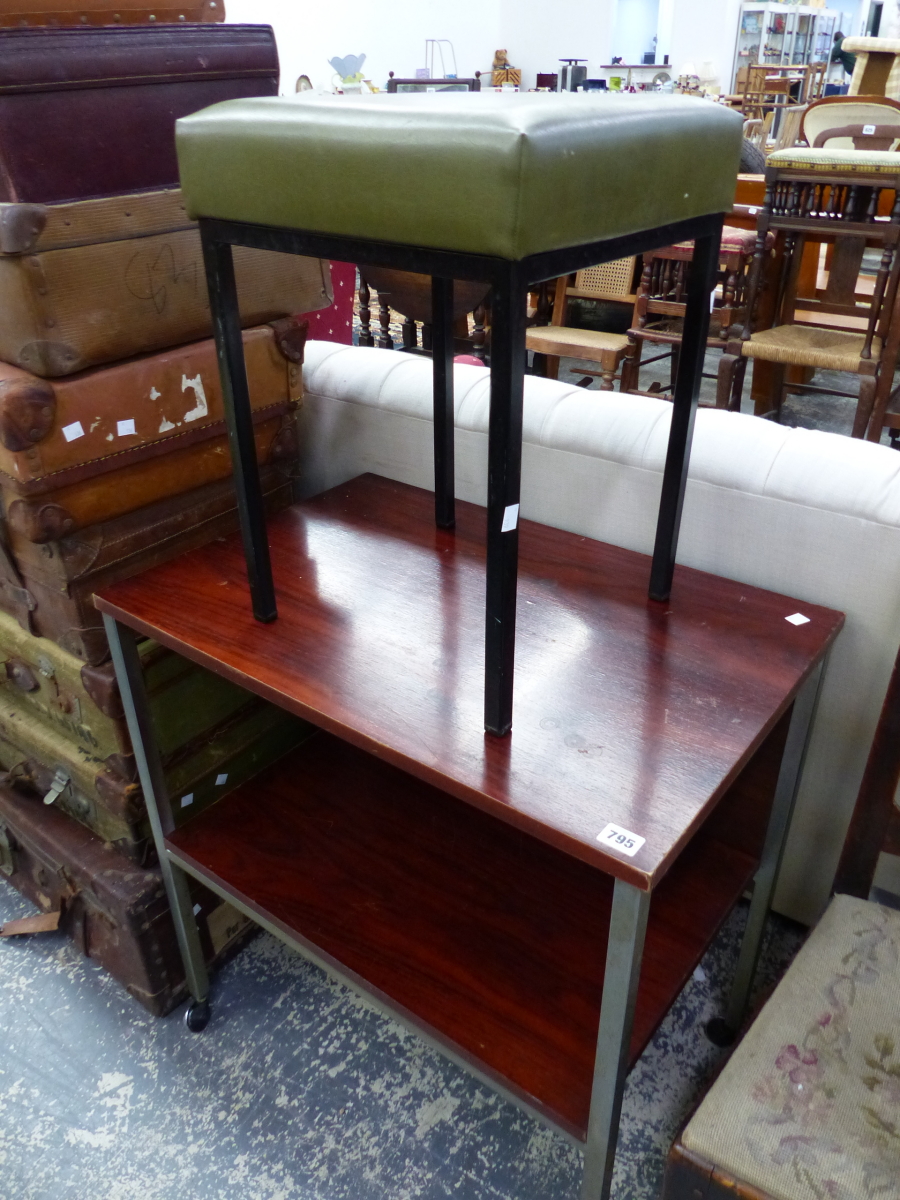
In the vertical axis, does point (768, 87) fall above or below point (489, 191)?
below

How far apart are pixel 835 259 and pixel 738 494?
8.95 ft

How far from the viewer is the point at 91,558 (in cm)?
109

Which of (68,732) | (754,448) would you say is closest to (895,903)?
(754,448)

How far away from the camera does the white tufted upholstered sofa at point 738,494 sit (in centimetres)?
102

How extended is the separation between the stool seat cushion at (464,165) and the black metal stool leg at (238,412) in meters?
0.06

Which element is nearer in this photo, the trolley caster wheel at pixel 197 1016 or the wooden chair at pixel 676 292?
the trolley caster wheel at pixel 197 1016

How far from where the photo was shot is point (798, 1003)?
896mm

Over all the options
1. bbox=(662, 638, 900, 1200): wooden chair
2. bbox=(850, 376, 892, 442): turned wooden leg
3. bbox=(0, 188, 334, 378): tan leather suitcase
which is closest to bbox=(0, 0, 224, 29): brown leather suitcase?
bbox=(0, 188, 334, 378): tan leather suitcase

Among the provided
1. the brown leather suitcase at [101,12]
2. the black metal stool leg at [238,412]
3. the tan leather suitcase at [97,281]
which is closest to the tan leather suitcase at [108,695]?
the black metal stool leg at [238,412]

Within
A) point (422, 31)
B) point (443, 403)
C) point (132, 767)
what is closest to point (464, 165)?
point (443, 403)

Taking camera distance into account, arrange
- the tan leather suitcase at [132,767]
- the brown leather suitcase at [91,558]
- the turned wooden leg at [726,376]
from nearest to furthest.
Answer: the brown leather suitcase at [91,558]
the tan leather suitcase at [132,767]
the turned wooden leg at [726,376]

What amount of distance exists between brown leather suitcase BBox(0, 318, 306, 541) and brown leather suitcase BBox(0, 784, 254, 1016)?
52 centimetres

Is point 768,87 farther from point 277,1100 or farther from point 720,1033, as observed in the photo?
point 277,1100

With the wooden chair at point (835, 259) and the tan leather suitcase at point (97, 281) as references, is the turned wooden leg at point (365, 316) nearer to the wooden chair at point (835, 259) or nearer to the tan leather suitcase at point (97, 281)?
the wooden chair at point (835, 259)
